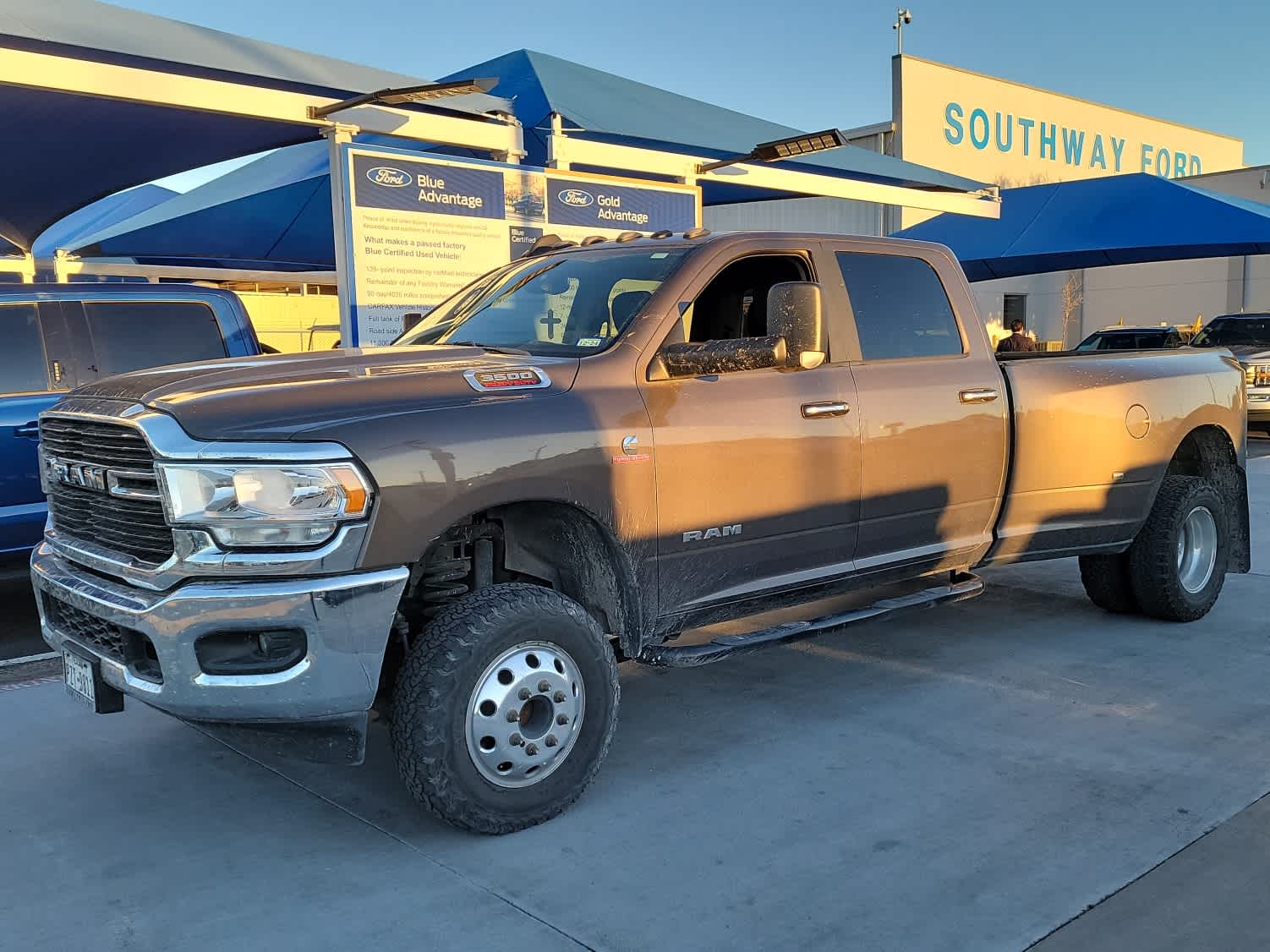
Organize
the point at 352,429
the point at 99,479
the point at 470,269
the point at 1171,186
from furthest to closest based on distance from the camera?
the point at 1171,186 < the point at 470,269 < the point at 99,479 < the point at 352,429

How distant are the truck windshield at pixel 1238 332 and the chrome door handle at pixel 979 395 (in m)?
13.3

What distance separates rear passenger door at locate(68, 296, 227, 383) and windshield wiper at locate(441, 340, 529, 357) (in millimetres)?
3107

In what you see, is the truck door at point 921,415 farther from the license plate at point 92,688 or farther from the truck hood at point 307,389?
the license plate at point 92,688

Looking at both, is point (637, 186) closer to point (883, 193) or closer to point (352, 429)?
point (883, 193)

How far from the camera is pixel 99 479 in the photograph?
3.55m

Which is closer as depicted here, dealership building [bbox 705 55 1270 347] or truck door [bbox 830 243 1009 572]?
truck door [bbox 830 243 1009 572]

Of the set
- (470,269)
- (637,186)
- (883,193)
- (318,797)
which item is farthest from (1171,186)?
(318,797)

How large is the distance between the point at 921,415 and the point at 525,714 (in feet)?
7.25

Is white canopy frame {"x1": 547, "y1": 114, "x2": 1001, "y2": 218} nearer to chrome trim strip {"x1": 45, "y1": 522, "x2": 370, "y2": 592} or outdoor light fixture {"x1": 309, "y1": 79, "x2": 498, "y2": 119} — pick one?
outdoor light fixture {"x1": 309, "y1": 79, "x2": 498, "y2": 119}

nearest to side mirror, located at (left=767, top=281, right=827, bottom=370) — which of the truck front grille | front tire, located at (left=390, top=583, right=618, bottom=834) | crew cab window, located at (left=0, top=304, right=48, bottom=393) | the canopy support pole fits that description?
front tire, located at (left=390, top=583, right=618, bottom=834)

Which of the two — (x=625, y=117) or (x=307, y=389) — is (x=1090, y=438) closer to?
(x=307, y=389)

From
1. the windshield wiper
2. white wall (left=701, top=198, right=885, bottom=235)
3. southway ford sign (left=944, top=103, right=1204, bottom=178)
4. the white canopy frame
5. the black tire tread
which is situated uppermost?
southway ford sign (left=944, top=103, right=1204, bottom=178)

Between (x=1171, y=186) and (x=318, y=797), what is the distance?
55.6 feet

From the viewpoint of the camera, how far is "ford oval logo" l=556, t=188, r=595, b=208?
9031 mm
